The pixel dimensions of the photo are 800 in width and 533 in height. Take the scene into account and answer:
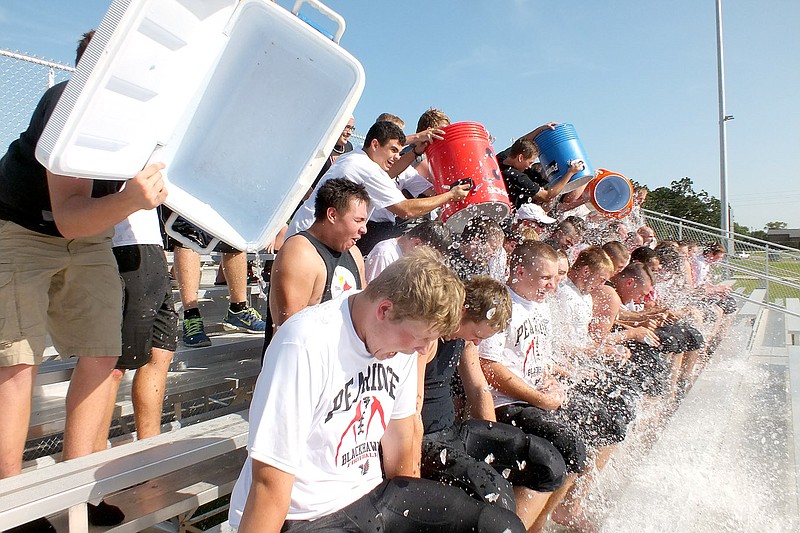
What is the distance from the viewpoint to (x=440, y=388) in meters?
2.68

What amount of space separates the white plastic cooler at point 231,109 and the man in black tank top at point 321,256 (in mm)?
234

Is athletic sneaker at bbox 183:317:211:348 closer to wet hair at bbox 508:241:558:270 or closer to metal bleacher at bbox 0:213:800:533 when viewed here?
metal bleacher at bbox 0:213:800:533

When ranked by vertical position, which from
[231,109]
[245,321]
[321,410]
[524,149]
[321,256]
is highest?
[524,149]

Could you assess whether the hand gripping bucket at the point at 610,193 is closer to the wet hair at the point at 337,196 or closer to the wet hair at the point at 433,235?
the wet hair at the point at 433,235

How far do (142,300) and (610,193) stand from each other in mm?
5525

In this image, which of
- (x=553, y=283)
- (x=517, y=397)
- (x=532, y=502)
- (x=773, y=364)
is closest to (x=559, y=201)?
(x=773, y=364)

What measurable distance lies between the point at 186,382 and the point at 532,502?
192cm

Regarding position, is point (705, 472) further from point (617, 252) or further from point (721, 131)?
point (721, 131)

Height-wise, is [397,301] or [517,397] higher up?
[397,301]

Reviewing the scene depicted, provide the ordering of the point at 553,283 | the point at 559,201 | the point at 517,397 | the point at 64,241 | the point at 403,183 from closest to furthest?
the point at 64,241 < the point at 517,397 < the point at 553,283 < the point at 403,183 < the point at 559,201

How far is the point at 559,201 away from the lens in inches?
256

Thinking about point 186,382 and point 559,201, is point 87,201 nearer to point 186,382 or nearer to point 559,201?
point 186,382

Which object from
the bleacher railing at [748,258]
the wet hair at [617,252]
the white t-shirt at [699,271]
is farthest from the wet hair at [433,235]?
the bleacher railing at [748,258]

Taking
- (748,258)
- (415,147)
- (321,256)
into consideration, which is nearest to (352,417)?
(321,256)
